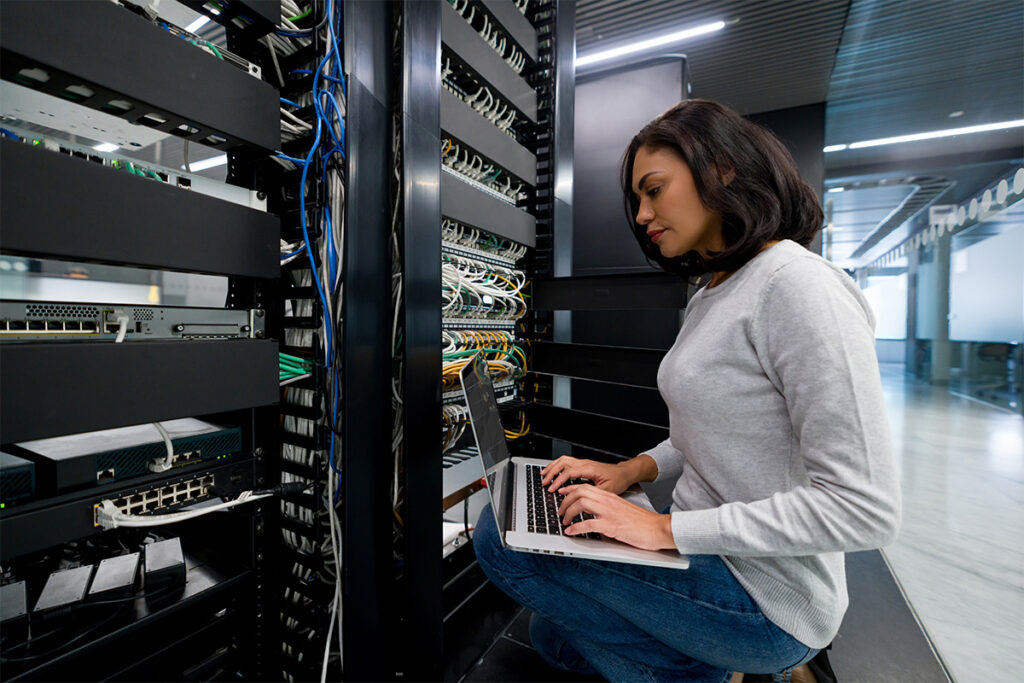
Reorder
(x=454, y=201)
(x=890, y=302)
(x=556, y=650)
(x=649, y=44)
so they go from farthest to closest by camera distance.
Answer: (x=649, y=44), (x=890, y=302), (x=454, y=201), (x=556, y=650)

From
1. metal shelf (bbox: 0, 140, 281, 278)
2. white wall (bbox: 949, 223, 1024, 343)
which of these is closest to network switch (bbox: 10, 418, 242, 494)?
metal shelf (bbox: 0, 140, 281, 278)

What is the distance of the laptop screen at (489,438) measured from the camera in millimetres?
811

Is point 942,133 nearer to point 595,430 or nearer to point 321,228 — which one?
point 595,430

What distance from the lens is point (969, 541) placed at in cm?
156

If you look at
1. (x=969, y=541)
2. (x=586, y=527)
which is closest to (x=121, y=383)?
(x=586, y=527)

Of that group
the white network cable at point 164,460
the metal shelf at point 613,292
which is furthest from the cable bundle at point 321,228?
the metal shelf at point 613,292

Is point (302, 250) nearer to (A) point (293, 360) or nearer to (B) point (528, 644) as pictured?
(A) point (293, 360)

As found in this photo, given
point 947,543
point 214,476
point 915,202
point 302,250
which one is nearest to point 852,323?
point 302,250

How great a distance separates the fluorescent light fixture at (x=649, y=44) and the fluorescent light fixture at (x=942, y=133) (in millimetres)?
1201

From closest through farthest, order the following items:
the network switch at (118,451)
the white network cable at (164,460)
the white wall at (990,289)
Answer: the network switch at (118,451) → the white network cable at (164,460) → the white wall at (990,289)

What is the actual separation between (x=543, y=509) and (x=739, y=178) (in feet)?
2.27

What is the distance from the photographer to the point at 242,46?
92 centimetres

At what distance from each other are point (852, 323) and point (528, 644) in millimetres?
1118

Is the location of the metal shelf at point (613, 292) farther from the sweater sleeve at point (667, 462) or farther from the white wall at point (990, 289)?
the white wall at point (990, 289)
